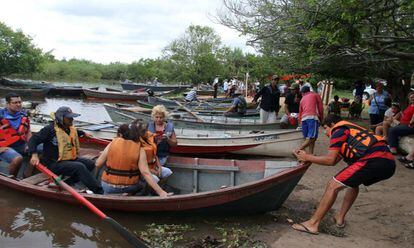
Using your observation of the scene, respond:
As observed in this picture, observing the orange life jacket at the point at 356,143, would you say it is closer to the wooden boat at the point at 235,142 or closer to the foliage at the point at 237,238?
the foliage at the point at 237,238

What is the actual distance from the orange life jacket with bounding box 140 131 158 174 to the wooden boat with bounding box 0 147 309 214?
25.2 inches

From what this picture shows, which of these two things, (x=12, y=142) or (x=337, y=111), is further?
(x=337, y=111)

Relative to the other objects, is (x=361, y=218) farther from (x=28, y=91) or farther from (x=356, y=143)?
(x=28, y=91)

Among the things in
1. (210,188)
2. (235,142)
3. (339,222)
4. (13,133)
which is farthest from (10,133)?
(339,222)

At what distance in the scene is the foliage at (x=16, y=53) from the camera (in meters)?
33.8

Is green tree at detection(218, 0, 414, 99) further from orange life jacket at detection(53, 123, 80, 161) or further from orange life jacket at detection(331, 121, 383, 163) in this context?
orange life jacket at detection(53, 123, 80, 161)

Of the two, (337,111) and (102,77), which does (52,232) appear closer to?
(337,111)

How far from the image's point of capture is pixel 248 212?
596cm

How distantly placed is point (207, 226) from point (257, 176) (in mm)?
1207

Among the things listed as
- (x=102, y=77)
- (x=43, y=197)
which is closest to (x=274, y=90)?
(x=43, y=197)

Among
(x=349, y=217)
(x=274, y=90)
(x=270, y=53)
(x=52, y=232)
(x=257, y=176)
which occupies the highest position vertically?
(x=270, y=53)

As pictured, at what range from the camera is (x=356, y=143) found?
494cm

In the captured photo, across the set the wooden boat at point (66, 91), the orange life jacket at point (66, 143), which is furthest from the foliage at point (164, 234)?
the wooden boat at point (66, 91)

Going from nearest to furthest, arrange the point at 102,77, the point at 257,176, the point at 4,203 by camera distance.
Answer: the point at 257,176, the point at 4,203, the point at 102,77
